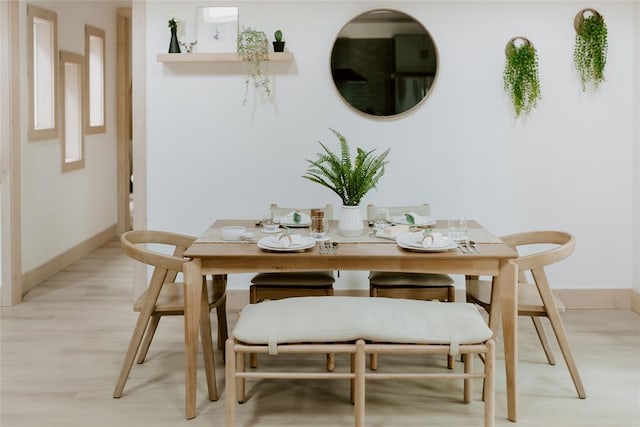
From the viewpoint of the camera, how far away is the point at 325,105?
5273 mm

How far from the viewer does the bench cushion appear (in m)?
3.18

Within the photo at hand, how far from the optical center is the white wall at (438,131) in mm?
5230

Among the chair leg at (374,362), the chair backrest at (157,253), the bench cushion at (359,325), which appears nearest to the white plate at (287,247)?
the bench cushion at (359,325)

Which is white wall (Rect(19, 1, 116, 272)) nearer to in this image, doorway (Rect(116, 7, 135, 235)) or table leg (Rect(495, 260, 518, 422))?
doorway (Rect(116, 7, 135, 235))

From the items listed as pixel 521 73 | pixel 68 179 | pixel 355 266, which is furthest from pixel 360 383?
pixel 68 179

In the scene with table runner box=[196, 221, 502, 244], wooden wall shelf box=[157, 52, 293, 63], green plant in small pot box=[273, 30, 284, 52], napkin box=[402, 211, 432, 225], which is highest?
green plant in small pot box=[273, 30, 284, 52]

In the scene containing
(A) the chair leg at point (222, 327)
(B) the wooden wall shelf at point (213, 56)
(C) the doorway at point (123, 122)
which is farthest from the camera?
(C) the doorway at point (123, 122)

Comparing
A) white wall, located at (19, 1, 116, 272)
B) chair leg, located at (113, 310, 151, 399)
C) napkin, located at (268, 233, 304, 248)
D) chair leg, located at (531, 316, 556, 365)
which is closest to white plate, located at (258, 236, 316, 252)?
napkin, located at (268, 233, 304, 248)

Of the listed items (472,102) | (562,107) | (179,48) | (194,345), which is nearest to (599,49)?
(562,107)

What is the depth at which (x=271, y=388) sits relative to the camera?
386 cm

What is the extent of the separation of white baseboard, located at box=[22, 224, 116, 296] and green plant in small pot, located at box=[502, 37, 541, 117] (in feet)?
11.5

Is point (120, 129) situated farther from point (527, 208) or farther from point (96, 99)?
point (527, 208)

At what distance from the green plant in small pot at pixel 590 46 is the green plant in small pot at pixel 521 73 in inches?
10.6

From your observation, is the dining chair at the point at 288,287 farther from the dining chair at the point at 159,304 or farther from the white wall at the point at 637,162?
the white wall at the point at 637,162
